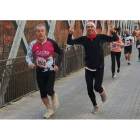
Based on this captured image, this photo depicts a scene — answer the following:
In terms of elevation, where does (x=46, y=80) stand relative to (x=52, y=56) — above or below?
below

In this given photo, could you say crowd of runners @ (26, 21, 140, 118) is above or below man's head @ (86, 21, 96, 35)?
below

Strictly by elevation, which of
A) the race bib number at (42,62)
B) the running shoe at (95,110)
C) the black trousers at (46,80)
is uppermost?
the race bib number at (42,62)

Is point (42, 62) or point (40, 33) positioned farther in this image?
point (42, 62)

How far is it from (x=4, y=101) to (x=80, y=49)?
636cm

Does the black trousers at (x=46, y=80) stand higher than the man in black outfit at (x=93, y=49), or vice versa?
the man in black outfit at (x=93, y=49)

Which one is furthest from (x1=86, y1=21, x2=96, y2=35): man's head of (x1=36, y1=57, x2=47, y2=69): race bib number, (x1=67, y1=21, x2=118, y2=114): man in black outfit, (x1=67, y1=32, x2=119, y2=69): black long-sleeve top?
(x1=36, y1=57, x2=47, y2=69): race bib number

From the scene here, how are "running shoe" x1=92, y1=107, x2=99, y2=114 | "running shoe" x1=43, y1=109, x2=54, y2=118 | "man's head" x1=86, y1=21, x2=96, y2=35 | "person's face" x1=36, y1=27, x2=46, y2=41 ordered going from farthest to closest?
"running shoe" x1=92, y1=107, x2=99, y2=114, "running shoe" x1=43, y1=109, x2=54, y2=118, "man's head" x1=86, y1=21, x2=96, y2=35, "person's face" x1=36, y1=27, x2=46, y2=41

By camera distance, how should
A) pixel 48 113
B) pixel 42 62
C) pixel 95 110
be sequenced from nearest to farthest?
pixel 42 62 → pixel 48 113 → pixel 95 110

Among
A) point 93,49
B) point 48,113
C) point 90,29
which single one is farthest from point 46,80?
point 90,29

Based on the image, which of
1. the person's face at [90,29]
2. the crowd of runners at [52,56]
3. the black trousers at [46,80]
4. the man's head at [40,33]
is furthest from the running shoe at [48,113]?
the person's face at [90,29]

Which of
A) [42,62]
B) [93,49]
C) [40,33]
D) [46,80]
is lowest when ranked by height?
[46,80]

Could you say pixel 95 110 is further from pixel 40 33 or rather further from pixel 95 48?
pixel 40 33

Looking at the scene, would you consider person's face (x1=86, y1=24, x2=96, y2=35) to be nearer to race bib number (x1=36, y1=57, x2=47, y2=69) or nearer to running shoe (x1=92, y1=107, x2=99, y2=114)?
race bib number (x1=36, y1=57, x2=47, y2=69)

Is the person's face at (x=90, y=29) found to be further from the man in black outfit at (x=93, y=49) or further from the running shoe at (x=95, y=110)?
the running shoe at (x=95, y=110)
